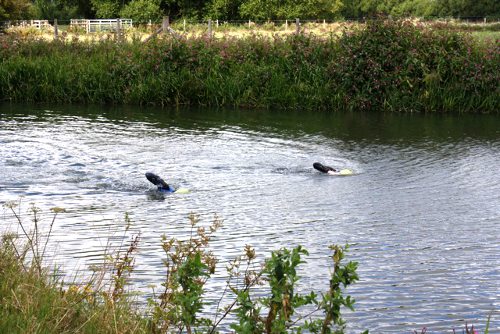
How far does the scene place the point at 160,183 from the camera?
44.4ft

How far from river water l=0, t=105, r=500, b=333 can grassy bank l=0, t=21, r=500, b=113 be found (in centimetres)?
228

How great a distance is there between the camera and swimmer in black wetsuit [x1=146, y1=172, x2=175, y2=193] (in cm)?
1350

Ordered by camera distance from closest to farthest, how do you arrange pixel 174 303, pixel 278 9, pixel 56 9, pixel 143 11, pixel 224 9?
pixel 174 303 → pixel 143 11 → pixel 278 9 → pixel 224 9 → pixel 56 9

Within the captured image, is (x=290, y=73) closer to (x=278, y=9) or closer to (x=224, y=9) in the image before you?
(x=278, y=9)

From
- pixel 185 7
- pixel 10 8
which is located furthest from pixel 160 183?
pixel 185 7

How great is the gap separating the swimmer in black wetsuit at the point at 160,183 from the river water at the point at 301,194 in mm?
→ 171

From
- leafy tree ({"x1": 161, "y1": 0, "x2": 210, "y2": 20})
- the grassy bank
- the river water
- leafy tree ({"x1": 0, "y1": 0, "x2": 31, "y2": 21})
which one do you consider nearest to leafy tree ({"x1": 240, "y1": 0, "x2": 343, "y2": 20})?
leafy tree ({"x1": 161, "y1": 0, "x2": 210, "y2": 20})

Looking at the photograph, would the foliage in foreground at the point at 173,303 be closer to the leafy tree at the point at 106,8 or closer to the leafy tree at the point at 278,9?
the leafy tree at the point at 278,9

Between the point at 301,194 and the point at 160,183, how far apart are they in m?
2.13

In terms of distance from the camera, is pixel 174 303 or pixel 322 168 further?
pixel 322 168

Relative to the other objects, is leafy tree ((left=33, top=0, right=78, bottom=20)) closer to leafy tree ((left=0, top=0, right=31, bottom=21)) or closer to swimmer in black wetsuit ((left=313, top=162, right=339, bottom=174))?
leafy tree ((left=0, top=0, right=31, bottom=21))

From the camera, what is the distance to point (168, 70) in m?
26.5

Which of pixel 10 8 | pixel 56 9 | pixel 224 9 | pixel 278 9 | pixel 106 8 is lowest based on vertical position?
pixel 56 9

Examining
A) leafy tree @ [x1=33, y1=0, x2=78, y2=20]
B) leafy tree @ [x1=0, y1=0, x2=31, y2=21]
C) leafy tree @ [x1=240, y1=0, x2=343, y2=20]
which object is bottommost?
leafy tree @ [x1=33, y1=0, x2=78, y2=20]
